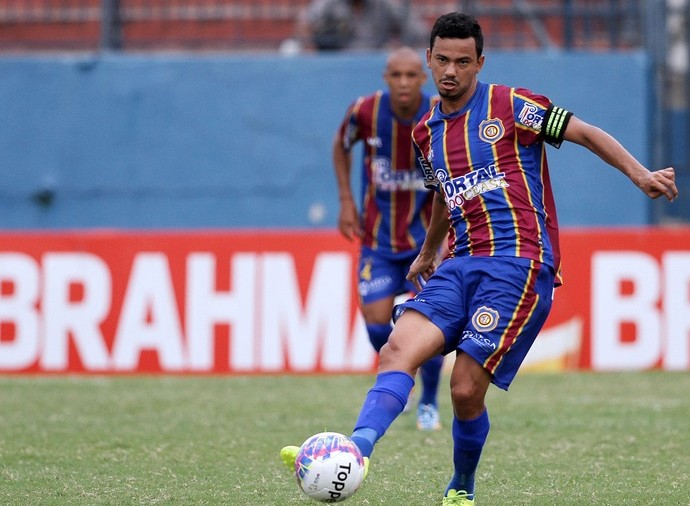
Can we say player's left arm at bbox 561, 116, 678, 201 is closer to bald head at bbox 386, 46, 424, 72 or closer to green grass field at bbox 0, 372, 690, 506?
green grass field at bbox 0, 372, 690, 506

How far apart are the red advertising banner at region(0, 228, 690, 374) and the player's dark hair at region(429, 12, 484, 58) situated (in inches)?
254

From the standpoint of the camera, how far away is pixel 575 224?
45.6 feet

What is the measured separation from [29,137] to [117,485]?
336 inches

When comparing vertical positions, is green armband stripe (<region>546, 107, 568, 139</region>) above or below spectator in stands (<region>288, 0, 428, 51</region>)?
below

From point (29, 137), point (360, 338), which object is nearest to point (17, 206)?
point (29, 137)

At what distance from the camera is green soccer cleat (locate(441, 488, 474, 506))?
5.55 meters

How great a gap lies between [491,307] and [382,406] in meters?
0.65

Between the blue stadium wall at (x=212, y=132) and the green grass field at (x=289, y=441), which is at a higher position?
the blue stadium wall at (x=212, y=132)

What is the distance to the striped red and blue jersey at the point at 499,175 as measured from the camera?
215 inches

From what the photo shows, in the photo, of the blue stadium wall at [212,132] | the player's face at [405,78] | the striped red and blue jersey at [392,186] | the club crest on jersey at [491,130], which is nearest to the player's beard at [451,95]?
the club crest on jersey at [491,130]

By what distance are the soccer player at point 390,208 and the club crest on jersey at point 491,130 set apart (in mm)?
2749

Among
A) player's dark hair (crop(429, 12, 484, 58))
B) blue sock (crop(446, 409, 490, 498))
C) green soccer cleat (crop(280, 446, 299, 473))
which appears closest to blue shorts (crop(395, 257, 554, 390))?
blue sock (crop(446, 409, 490, 498))

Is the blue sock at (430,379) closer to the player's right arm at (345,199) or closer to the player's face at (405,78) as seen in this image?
the player's right arm at (345,199)

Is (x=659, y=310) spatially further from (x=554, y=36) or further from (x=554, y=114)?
(x=554, y=114)
